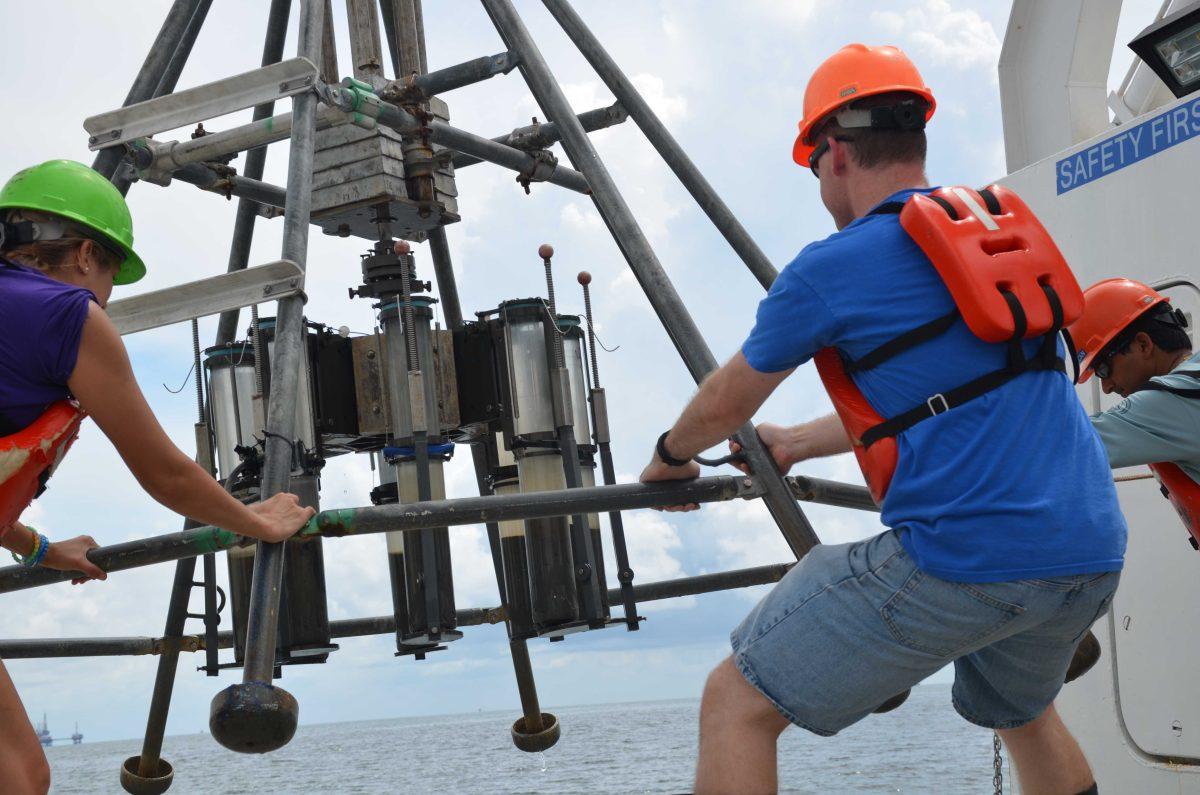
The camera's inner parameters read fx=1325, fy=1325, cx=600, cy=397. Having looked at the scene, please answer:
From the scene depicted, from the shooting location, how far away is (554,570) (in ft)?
24.3

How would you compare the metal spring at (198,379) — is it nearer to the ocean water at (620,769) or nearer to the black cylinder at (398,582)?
the black cylinder at (398,582)

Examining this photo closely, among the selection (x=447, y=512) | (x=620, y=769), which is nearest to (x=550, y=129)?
(x=447, y=512)

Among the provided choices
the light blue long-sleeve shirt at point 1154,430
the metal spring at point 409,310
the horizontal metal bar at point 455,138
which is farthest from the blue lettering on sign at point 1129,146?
the metal spring at point 409,310

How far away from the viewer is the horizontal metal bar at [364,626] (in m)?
6.61

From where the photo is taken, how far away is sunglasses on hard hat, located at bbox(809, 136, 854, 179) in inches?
128

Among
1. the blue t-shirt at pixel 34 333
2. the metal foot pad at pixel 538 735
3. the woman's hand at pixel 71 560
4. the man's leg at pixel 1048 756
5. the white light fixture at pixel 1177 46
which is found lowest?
the man's leg at pixel 1048 756

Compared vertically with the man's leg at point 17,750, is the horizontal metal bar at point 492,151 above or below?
above

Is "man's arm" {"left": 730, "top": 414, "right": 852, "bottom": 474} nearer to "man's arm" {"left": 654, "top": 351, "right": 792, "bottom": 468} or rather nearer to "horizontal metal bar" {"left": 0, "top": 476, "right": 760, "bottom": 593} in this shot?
"horizontal metal bar" {"left": 0, "top": 476, "right": 760, "bottom": 593}

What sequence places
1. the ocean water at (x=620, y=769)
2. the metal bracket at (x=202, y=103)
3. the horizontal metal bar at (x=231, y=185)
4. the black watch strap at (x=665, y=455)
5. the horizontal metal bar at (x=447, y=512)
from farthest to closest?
the ocean water at (x=620, y=769) < the horizontal metal bar at (x=231, y=185) < the metal bracket at (x=202, y=103) < the horizontal metal bar at (x=447, y=512) < the black watch strap at (x=665, y=455)

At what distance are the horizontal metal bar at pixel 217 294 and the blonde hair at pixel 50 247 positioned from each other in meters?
1.20

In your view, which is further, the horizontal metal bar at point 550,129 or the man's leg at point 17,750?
the horizontal metal bar at point 550,129

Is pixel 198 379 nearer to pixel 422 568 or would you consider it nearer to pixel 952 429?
pixel 422 568

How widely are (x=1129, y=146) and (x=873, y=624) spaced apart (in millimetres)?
3672

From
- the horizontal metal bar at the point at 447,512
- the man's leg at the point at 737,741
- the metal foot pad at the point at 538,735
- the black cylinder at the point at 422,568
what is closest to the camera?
the man's leg at the point at 737,741
